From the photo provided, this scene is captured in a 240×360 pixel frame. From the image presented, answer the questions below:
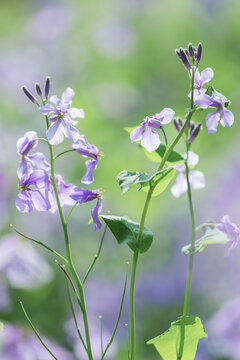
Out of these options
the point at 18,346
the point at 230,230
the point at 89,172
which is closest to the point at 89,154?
the point at 89,172

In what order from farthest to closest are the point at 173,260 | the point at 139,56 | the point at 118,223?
the point at 139,56 → the point at 173,260 → the point at 118,223

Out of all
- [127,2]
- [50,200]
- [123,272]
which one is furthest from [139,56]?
[50,200]

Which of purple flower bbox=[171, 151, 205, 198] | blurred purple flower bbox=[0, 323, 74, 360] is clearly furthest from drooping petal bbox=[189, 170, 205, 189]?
blurred purple flower bbox=[0, 323, 74, 360]

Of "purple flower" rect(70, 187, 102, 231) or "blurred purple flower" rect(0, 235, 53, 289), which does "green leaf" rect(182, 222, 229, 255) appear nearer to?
"purple flower" rect(70, 187, 102, 231)

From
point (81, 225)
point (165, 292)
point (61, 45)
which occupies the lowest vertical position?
point (165, 292)

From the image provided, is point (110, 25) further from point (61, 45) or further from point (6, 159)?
point (6, 159)

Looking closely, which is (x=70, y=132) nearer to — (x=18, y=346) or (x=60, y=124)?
(x=60, y=124)

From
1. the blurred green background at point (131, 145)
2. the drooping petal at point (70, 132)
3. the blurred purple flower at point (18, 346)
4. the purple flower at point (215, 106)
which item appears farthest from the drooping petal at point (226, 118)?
the blurred green background at point (131, 145)
